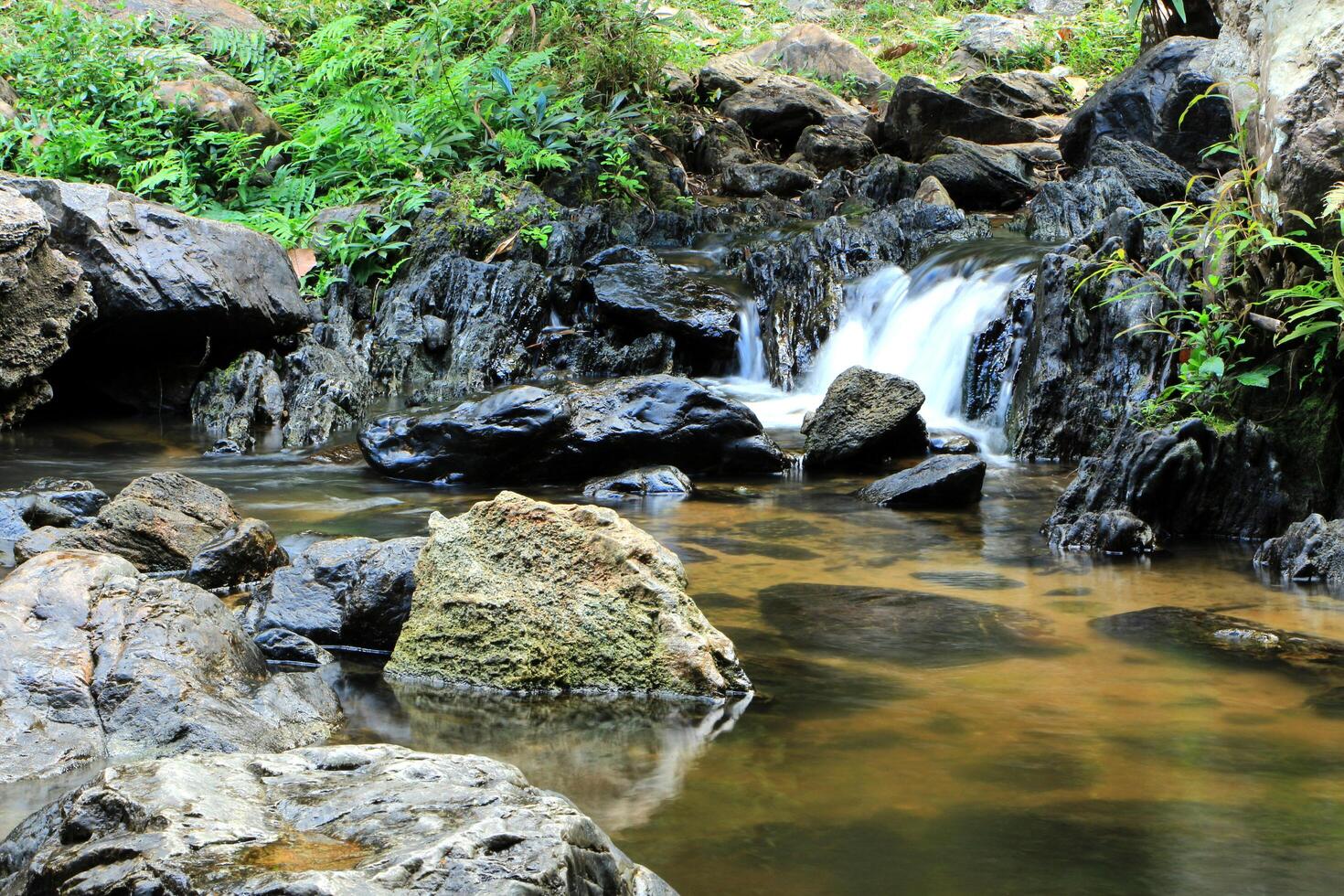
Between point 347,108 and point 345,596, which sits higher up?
point 347,108

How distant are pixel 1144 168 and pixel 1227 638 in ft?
33.5

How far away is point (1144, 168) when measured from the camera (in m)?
13.2

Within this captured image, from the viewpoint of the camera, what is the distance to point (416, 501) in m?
7.25

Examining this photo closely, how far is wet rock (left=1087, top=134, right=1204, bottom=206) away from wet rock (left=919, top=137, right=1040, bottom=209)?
94 centimetres

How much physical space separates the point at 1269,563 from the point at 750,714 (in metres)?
3.16

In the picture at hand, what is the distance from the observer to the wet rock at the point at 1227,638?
406cm

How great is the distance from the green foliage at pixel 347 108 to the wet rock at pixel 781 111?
177 centimetres

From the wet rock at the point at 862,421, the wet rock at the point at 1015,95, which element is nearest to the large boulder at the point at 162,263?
the wet rock at the point at 862,421

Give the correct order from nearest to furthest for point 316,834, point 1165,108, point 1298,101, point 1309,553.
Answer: point 316,834
point 1309,553
point 1298,101
point 1165,108

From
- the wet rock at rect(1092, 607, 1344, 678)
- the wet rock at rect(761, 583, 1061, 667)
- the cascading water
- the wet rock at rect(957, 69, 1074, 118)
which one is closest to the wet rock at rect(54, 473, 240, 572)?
the wet rock at rect(761, 583, 1061, 667)

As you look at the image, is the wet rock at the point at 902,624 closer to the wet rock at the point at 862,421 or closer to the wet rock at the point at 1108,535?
the wet rock at the point at 1108,535

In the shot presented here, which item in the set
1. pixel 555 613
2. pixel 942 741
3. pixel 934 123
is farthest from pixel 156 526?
pixel 934 123

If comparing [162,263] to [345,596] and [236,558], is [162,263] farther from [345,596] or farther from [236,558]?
[345,596]

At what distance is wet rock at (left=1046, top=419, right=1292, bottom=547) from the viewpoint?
6023 millimetres
